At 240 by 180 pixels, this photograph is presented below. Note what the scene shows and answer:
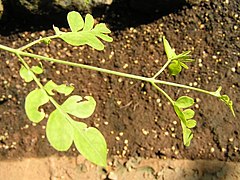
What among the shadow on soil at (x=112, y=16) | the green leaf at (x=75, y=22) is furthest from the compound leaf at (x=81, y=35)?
the shadow on soil at (x=112, y=16)

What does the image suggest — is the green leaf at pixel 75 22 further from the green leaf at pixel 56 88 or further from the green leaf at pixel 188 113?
the green leaf at pixel 188 113

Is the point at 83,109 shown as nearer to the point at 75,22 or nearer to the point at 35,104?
the point at 35,104

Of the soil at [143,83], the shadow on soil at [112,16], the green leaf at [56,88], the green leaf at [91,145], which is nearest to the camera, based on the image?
the green leaf at [91,145]

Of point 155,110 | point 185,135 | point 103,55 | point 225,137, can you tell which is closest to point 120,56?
point 103,55

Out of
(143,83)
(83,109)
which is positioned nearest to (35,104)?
(83,109)

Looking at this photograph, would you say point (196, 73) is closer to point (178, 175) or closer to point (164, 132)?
point (164, 132)

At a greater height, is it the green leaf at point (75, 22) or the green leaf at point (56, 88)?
the green leaf at point (75, 22)
